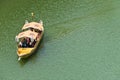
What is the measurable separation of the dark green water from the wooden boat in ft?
1.58

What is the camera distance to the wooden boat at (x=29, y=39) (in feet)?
70.6

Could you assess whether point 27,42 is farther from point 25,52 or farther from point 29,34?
point 25,52

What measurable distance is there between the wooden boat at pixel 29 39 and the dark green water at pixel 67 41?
0.48m

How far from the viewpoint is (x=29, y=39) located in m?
22.2

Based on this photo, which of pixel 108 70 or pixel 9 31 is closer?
pixel 108 70

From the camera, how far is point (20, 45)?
21953 mm

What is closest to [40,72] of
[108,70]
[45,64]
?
[45,64]

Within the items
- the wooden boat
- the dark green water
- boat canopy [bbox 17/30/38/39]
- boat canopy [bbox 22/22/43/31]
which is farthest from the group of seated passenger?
boat canopy [bbox 22/22/43/31]

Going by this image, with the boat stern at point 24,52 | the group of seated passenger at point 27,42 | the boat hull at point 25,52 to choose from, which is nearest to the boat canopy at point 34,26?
the group of seated passenger at point 27,42

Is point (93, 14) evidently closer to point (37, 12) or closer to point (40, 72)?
point (37, 12)

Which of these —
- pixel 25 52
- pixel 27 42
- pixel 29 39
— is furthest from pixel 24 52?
pixel 29 39

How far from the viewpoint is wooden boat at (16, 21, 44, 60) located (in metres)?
21.5

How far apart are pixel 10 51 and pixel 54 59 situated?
3274mm

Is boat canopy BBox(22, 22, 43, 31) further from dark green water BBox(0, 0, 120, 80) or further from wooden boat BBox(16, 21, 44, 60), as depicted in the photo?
dark green water BBox(0, 0, 120, 80)
